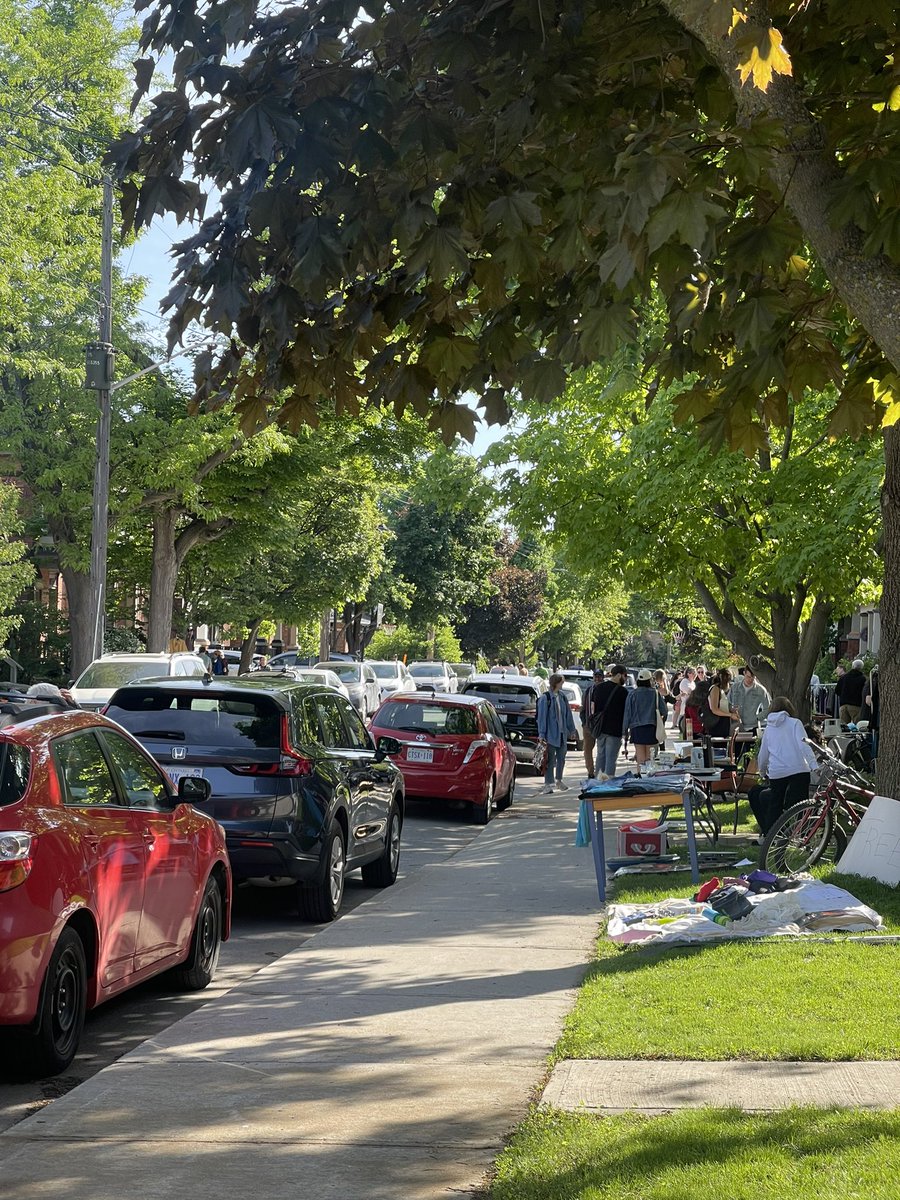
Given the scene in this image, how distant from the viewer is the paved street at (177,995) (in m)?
6.87

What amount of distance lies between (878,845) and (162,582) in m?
26.4

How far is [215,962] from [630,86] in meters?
5.49

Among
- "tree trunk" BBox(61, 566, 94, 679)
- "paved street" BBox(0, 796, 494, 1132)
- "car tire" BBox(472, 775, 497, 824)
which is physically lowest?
"paved street" BBox(0, 796, 494, 1132)

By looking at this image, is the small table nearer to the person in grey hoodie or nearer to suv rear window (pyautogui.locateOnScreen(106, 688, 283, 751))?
the person in grey hoodie

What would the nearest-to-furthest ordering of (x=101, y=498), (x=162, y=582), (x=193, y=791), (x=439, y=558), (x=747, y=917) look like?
(x=193, y=791) < (x=747, y=917) < (x=101, y=498) < (x=162, y=582) < (x=439, y=558)

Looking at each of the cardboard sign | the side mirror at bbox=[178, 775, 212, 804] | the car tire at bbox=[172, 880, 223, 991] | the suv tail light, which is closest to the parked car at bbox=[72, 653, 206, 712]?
the cardboard sign

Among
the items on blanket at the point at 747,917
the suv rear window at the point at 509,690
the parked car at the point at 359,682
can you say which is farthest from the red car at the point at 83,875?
the parked car at the point at 359,682

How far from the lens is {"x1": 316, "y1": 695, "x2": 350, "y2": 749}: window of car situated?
12.1 meters

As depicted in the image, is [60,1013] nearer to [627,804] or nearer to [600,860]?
[627,804]

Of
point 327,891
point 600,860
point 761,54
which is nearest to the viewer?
point 761,54

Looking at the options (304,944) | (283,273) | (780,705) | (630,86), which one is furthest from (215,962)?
(780,705)

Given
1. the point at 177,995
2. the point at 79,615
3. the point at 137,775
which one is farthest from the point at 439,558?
the point at 137,775

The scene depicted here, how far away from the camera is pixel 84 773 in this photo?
7625mm

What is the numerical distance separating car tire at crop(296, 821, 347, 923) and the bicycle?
3.51 m
